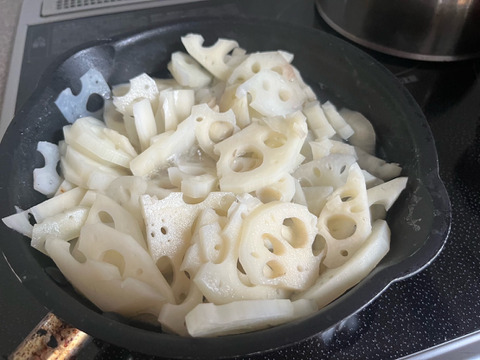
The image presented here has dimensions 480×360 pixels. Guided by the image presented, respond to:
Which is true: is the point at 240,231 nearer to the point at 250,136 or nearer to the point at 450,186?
the point at 250,136

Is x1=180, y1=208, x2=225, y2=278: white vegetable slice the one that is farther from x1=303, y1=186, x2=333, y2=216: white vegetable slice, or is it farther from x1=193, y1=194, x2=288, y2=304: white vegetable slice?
x1=303, y1=186, x2=333, y2=216: white vegetable slice

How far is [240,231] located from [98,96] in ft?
1.32

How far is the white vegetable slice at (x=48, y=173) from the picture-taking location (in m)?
0.70

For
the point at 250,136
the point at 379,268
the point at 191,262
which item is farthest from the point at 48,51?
the point at 379,268

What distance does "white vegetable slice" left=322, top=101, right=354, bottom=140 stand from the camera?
784 millimetres

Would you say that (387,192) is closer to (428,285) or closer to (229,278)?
(428,285)

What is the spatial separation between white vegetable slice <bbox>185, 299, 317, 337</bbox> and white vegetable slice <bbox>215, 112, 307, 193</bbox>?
16 cm

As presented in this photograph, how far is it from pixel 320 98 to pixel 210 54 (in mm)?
203

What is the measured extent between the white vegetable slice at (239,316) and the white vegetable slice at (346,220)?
0.32ft

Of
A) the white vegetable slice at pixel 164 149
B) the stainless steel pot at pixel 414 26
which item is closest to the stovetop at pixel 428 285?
the stainless steel pot at pixel 414 26

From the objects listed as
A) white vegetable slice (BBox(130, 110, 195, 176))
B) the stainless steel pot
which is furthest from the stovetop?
white vegetable slice (BBox(130, 110, 195, 176))

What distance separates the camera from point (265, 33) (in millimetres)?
870

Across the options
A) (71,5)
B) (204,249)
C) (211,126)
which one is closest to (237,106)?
(211,126)

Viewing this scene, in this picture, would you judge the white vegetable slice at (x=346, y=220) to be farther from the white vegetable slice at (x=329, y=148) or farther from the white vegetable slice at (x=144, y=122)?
the white vegetable slice at (x=144, y=122)
